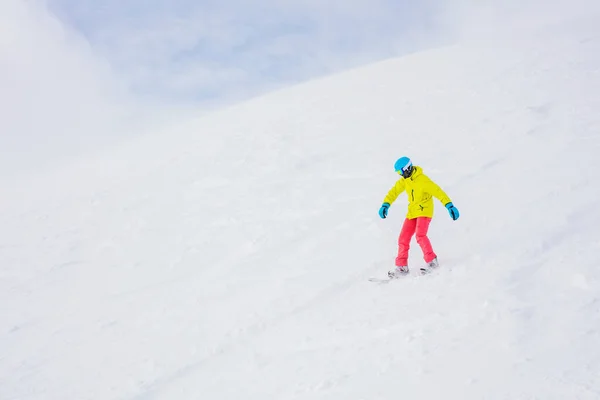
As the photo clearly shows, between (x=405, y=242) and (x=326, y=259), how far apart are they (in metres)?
1.81

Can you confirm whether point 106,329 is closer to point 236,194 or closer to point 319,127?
point 236,194

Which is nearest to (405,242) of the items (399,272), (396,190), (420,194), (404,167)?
(399,272)

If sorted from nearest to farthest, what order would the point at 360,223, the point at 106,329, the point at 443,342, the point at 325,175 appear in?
the point at 443,342 → the point at 106,329 → the point at 360,223 → the point at 325,175

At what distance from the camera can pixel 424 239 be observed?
269 inches

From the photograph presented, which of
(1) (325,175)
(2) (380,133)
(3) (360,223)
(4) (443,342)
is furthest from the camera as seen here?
(2) (380,133)

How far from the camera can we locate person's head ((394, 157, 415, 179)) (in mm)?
6980

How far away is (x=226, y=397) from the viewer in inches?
195

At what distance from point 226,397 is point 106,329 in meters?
3.50

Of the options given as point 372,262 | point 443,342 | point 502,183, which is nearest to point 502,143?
point 502,183

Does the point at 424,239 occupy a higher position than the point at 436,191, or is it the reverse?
the point at 436,191

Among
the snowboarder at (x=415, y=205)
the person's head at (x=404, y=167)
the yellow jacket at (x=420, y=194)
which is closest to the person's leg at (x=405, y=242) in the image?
the snowboarder at (x=415, y=205)

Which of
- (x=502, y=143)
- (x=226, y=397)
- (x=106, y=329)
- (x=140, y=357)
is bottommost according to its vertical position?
(x=226, y=397)

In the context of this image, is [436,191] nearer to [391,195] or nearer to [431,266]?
[391,195]

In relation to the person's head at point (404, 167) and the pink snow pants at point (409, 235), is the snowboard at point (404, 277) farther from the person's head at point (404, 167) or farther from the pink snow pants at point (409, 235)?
the person's head at point (404, 167)
